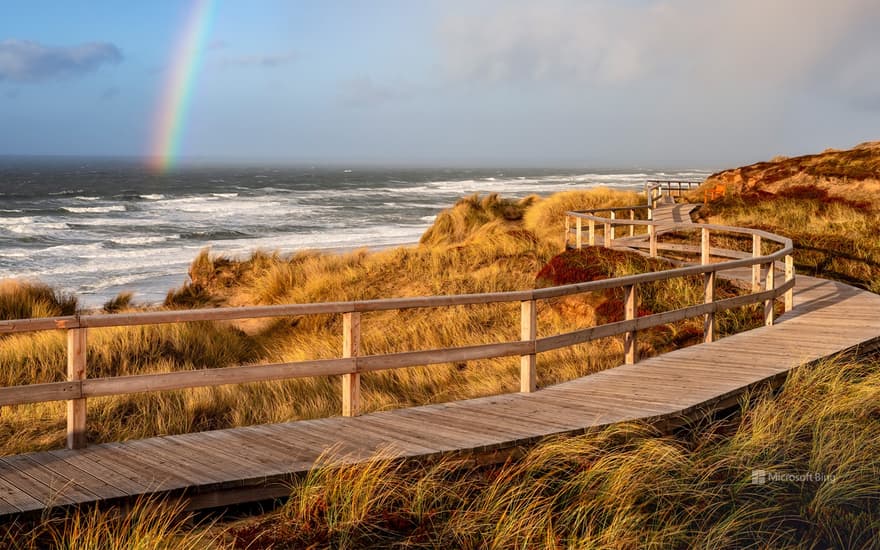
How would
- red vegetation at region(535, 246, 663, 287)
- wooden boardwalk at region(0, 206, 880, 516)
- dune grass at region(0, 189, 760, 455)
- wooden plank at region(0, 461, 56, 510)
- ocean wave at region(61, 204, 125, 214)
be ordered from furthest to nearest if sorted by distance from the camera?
ocean wave at region(61, 204, 125, 214)
red vegetation at region(535, 246, 663, 287)
dune grass at region(0, 189, 760, 455)
wooden boardwalk at region(0, 206, 880, 516)
wooden plank at region(0, 461, 56, 510)

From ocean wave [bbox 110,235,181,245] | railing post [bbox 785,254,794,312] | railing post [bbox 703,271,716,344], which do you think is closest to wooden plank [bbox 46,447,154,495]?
railing post [bbox 703,271,716,344]

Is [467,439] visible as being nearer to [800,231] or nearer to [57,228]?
[800,231]

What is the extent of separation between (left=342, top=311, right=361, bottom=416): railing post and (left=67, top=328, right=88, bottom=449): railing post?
1.84 metres

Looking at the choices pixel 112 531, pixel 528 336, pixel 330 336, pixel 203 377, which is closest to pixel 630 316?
pixel 528 336

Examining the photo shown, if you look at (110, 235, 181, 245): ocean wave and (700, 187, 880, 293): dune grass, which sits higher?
(700, 187, 880, 293): dune grass

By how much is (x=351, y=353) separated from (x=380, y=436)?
81 centimetres

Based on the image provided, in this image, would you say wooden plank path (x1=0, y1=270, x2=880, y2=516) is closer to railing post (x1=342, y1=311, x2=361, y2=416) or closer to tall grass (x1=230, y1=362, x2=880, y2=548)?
railing post (x1=342, y1=311, x2=361, y2=416)

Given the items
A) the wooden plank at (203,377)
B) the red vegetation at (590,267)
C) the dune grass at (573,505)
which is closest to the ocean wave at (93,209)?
the red vegetation at (590,267)

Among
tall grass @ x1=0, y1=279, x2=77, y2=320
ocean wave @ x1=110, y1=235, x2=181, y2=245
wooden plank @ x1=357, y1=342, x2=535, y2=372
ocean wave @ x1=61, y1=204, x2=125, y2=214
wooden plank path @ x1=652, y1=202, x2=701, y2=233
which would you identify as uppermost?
wooden plank path @ x1=652, y1=202, x2=701, y2=233

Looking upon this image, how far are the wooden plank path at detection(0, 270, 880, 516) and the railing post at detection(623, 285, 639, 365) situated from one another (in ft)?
0.45

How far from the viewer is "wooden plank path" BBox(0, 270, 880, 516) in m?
5.21

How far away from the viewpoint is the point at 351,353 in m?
6.81

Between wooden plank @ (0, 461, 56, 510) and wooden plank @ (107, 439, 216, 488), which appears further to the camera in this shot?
wooden plank @ (107, 439, 216, 488)

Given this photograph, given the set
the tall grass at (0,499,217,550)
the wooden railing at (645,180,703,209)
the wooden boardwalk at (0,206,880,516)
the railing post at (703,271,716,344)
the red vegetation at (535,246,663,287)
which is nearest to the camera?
the tall grass at (0,499,217,550)
